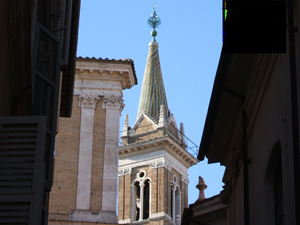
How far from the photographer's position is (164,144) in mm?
60438

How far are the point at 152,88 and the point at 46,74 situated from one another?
58045 mm

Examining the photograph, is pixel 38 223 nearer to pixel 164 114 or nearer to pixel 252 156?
pixel 252 156

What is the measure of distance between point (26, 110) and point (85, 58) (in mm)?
17280

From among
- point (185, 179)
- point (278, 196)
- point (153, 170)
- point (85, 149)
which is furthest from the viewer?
point (185, 179)

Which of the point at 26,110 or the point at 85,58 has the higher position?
the point at 85,58

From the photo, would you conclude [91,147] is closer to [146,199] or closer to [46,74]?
[46,74]

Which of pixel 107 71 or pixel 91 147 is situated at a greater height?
pixel 107 71

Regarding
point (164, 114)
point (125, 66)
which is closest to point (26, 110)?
point (125, 66)

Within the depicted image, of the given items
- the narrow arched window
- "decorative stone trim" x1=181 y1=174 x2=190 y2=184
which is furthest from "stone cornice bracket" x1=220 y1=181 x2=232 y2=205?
"decorative stone trim" x1=181 y1=174 x2=190 y2=184

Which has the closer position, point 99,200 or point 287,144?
point 287,144

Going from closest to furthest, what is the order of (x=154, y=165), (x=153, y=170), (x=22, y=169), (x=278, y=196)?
1. (x=22, y=169)
2. (x=278, y=196)
3. (x=154, y=165)
4. (x=153, y=170)

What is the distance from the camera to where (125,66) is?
2695cm

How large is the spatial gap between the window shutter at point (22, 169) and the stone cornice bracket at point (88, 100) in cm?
1973

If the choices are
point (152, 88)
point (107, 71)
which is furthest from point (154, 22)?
point (107, 71)
